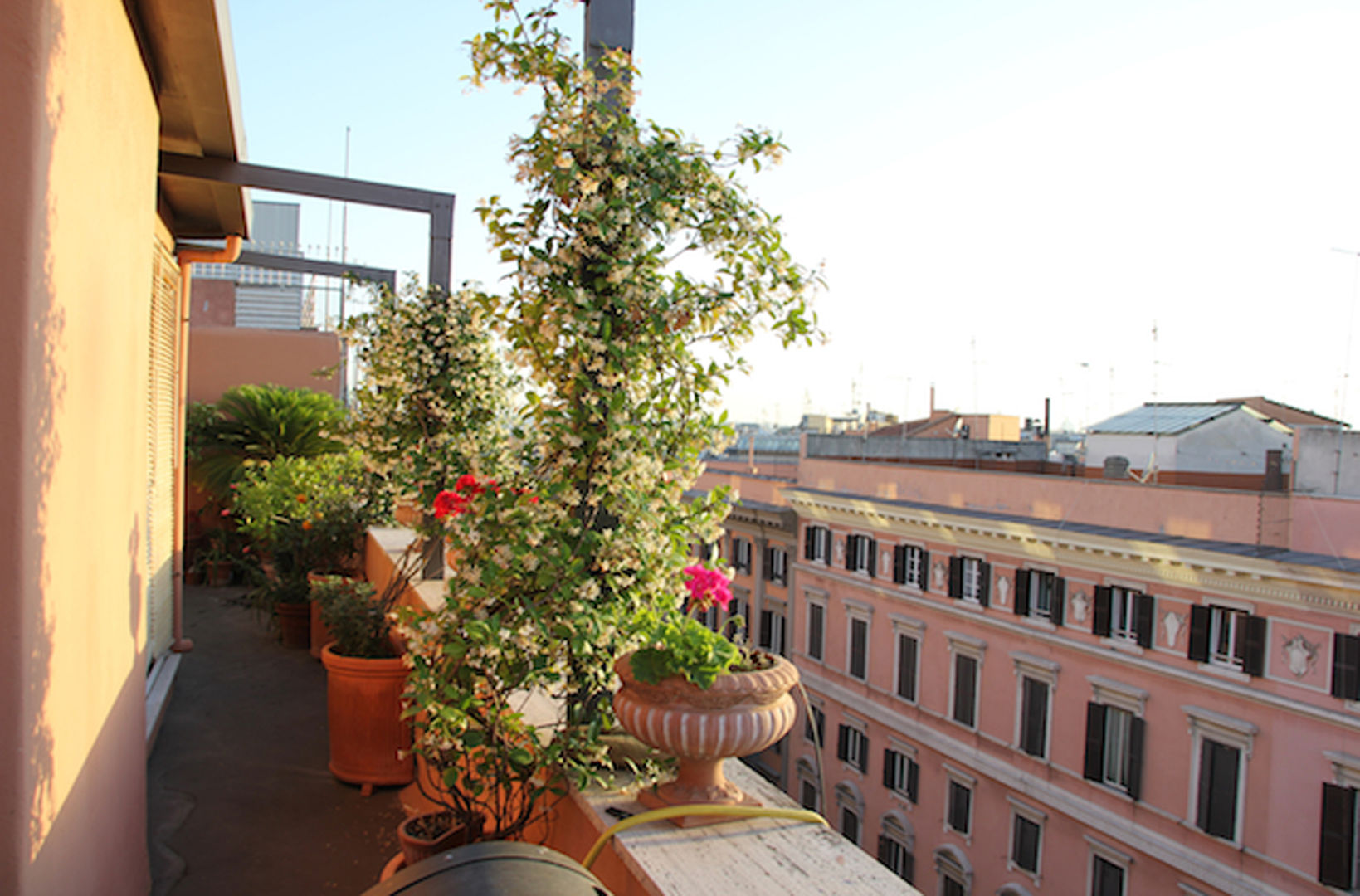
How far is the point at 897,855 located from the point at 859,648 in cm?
441

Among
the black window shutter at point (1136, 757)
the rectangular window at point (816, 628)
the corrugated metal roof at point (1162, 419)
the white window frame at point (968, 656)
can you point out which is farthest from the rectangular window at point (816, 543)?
the black window shutter at point (1136, 757)

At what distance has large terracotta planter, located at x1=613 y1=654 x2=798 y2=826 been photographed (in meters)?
1.84

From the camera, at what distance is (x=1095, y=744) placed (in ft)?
46.9

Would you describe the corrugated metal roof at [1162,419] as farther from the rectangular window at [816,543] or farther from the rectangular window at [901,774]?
the rectangular window at [901,774]

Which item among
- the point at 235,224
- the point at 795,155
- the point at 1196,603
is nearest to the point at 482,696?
the point at 795,155

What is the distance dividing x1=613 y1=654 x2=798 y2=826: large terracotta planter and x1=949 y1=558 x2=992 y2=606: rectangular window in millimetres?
15732

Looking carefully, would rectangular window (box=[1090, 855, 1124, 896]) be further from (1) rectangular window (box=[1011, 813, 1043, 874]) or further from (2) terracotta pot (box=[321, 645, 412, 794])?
(2) terracotta pot (box=[321, 645, 412, 794])

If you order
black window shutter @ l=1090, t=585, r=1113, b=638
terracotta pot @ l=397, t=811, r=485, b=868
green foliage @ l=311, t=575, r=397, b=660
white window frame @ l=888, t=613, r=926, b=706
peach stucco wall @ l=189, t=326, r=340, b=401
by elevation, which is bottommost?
white window frame @ l=888, t=613, r=926, b=706

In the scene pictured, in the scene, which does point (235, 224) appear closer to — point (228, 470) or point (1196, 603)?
point (228, 470)

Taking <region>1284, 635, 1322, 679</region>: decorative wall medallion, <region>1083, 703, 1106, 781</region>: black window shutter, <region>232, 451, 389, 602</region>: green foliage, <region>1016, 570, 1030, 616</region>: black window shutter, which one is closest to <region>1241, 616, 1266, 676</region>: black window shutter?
<region>1284, 635, 1322, 679</region>: decorative wall medallion

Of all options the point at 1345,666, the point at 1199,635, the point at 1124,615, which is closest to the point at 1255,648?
the point at 1199,635

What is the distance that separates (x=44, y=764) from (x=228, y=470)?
32.0ft

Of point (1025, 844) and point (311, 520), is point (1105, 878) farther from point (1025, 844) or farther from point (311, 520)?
point (311, 520)

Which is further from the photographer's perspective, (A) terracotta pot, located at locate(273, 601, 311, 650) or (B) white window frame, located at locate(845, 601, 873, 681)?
(B) white window frame, located at locate(845, 601, 873, 681)
